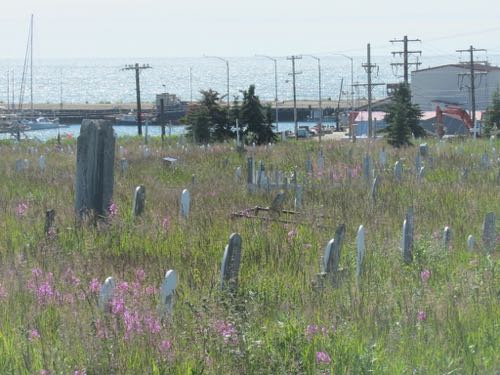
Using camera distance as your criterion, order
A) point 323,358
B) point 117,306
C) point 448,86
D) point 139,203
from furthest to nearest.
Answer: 1. point 448,86
2. point 139,203
3. point 117,306
4. point 323,358

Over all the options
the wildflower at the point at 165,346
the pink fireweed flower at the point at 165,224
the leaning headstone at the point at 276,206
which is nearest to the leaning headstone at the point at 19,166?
the leaning headstone at the point at 276,206

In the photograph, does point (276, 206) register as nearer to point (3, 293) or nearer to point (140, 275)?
point (140, 275)

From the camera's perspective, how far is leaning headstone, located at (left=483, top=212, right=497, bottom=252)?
9.93m

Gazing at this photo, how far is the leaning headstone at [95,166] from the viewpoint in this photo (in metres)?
12.5

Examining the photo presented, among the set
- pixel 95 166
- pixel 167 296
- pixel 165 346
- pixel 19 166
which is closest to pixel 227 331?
pixel 165 346

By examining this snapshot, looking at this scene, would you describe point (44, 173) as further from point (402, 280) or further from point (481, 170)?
point (402, 280)

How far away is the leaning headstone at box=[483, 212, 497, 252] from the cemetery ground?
3 centimetres

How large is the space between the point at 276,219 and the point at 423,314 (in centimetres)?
489

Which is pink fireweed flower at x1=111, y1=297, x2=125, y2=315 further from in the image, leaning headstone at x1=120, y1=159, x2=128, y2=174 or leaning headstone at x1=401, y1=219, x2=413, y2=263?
leaning headstone at x1=120, y1=159, x2=128, y2=174

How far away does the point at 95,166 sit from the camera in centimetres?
1271

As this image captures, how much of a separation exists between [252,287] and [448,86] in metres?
81.9

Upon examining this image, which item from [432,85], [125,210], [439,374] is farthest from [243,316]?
[432,85]

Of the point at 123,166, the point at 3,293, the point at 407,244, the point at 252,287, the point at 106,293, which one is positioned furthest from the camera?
the point at 123,166

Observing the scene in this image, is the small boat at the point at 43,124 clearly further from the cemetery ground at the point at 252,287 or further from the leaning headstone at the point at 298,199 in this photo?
the cemetery ground at the point at 252,287
